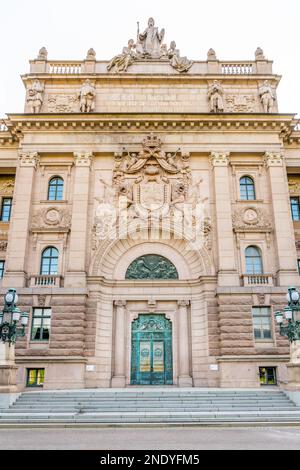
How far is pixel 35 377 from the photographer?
22.1 metres

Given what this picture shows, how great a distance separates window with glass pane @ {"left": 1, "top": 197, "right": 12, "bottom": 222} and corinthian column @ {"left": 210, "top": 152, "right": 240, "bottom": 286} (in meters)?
15.4

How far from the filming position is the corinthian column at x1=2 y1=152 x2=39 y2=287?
23703 millimetres

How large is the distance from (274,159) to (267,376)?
14681 mm

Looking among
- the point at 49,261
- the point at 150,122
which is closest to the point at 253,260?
the point at 150,122

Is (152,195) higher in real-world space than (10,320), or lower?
higher

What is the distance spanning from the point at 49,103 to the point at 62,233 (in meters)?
10.5

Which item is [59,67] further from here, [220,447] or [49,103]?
[220,447]

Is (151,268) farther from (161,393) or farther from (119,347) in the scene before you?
(161,393)

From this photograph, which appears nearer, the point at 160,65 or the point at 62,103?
the point at 62,103

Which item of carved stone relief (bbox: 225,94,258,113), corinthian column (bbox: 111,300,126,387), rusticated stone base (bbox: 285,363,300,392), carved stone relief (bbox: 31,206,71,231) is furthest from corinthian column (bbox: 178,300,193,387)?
carved stone relief (bbox: 225,94,258,113)

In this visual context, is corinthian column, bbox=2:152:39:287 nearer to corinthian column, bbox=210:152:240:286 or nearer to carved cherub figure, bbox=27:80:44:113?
carved cherub figure, bbox=27:80:44:113

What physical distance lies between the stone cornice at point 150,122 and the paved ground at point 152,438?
20346 mm

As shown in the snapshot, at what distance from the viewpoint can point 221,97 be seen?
92.6ft

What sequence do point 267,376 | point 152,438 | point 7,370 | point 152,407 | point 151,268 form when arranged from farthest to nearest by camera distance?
point 151,268 → point 267,376 → point 7,370 → point 152,407 → point 152,438
